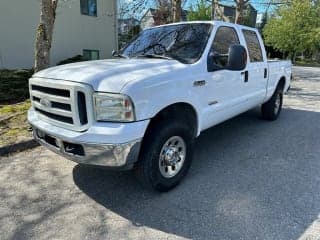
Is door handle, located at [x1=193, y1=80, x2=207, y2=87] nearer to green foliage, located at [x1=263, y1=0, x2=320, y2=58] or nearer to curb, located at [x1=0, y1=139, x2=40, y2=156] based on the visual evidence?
curb, located at [x1=0, y1=139, x2=40, y2=156]

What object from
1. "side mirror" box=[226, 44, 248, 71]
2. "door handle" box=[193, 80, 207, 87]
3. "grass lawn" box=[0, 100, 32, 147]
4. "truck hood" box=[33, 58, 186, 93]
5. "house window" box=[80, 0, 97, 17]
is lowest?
"grass lawn" box=[0, 100, 32, 147]

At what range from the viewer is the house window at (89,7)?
15280 mm

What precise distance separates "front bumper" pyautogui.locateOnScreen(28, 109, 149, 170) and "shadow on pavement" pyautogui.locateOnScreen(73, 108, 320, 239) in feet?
2.02

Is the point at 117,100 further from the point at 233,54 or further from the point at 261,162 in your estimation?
→ the point at 261,162

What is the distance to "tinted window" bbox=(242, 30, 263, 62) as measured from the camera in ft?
18.2

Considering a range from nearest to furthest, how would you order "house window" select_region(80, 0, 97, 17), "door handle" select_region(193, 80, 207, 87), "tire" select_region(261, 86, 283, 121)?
1. "door handle" select_region(193, 80, 207, 87)
2. "tire" select_region(261, 86, 283, 121)
3. "house window" select_region(80, 0, 97, 17)

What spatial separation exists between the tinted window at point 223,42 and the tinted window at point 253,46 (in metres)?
0.48

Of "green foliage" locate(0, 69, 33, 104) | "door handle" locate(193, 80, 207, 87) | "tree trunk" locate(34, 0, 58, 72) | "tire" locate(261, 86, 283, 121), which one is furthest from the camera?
"green foliage" locate(0, 69, 33, 104)

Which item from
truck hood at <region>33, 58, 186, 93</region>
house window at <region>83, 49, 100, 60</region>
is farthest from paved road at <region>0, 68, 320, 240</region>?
house window at <region>83, 49, 100, 60</region>

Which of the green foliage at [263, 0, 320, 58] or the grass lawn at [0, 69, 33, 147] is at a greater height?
the green foliage at [263, 0, 320, 58]

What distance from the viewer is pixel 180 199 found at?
3684 millimetres

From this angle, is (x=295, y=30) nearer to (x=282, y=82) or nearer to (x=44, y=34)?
(x=282, y=82)

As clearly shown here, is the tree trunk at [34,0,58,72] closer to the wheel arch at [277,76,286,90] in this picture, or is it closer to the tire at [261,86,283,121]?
the tire at [261,86,283,121]

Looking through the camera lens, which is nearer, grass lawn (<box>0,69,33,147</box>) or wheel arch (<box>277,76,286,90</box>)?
grass lawn (<box>0,69,33,147</box>)
